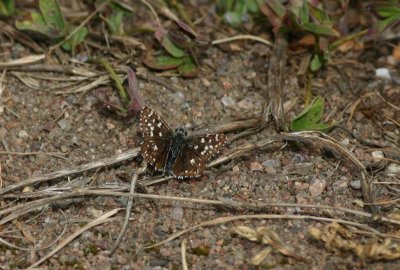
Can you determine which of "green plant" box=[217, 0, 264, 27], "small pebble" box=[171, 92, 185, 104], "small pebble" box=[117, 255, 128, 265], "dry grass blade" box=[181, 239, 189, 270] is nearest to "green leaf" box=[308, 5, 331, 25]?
"green plant" box=[217, 0, 264, 27]

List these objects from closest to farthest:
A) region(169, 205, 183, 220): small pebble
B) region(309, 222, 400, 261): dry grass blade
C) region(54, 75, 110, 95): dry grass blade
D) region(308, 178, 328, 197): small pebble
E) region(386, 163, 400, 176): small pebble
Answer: region(309, 222, 400, 261): dry grass blade
region(169, 205, 183, 220): small pebble
region(308, 178, 328, 197): small pebble
region(386, 163, 400, 176): small pebble
region(54, 75, 110, 95): dry grass blade

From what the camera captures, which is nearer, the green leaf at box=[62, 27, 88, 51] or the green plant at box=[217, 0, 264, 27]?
the green leaf at box=[62, 27, 88, 51]

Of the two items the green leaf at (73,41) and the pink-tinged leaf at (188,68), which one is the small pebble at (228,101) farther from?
the green leaf at (73,41)

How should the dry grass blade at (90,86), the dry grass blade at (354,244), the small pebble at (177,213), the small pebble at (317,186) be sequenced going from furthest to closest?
the dry grass blade at (90,86), the small pebble at (317,186), the small pebble at (177,213), the dry grass blade at (354,244)

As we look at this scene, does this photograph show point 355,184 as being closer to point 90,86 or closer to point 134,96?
point 134,96

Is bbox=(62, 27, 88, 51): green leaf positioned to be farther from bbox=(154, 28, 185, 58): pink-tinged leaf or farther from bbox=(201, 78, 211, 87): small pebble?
bbox=(201, 78, 211, 87): small pebble

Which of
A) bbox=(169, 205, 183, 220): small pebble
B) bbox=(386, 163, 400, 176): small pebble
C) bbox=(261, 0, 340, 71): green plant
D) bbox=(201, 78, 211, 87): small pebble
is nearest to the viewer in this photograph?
bbox=(169, 205, 183, 220): small pebble

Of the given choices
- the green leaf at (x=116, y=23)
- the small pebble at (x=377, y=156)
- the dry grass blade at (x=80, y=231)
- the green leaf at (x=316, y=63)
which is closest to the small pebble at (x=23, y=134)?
the dry grass blade at (x=80, y=231)
